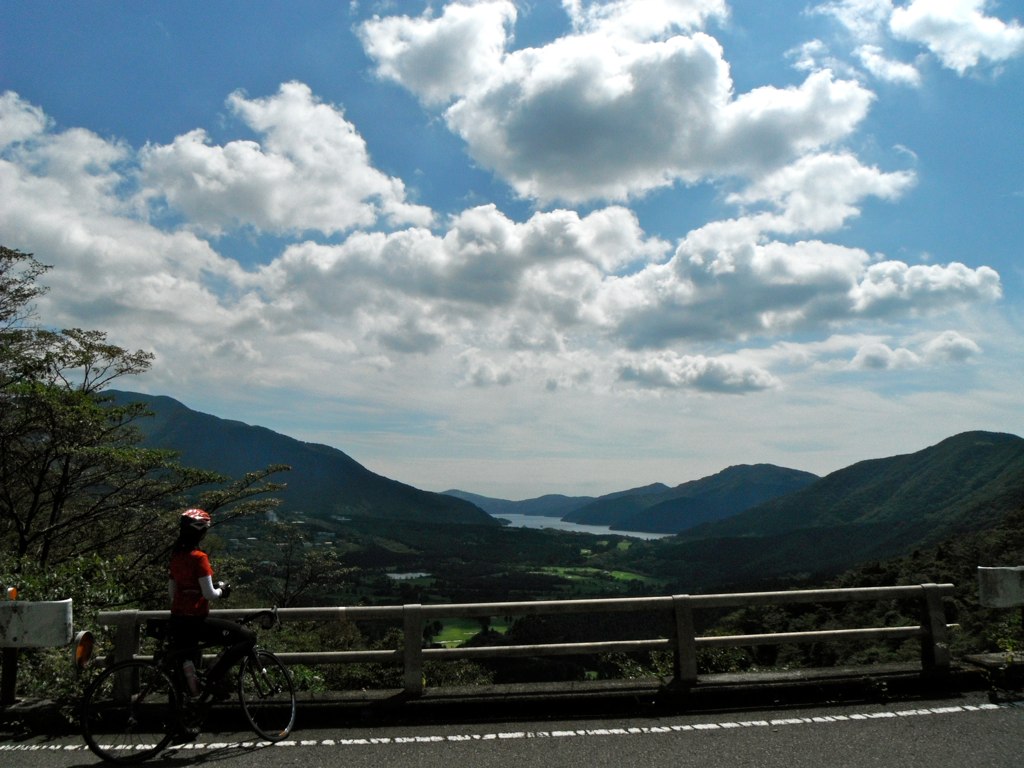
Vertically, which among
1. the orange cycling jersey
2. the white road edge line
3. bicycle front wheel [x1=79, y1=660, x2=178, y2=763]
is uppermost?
the orange cycling jersey

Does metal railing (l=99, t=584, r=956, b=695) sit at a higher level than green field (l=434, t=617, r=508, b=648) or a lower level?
higher

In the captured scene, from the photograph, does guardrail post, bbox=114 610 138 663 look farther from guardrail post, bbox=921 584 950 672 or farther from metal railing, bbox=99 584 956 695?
guardrail post, bbox=921 584 950 672

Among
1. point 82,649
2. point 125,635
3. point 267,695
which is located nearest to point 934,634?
point 267,695

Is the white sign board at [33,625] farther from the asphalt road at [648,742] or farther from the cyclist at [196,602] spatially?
the cyclist at [196,602]

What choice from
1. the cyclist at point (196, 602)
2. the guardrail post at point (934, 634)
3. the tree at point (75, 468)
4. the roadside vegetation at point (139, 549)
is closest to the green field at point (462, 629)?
the roadside vegetation at point (139, 549)

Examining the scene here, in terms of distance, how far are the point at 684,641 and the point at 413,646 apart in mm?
2867

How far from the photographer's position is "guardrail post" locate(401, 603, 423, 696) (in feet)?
23.6

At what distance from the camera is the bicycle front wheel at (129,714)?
585 cm

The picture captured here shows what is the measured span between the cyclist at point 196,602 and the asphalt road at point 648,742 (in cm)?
70

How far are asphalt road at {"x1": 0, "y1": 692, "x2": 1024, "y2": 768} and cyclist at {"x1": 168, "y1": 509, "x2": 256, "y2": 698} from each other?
702 mm

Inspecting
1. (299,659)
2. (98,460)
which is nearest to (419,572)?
(98,460)

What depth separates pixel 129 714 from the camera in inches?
248

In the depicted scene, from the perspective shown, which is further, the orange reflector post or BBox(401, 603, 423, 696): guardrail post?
BBox(401, 603, 423, 696): guardrail post

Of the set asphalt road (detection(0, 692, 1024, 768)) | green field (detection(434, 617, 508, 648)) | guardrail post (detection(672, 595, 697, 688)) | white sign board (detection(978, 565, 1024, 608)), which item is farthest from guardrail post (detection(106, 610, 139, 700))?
green field (detection(434, 617, 508, 648))
